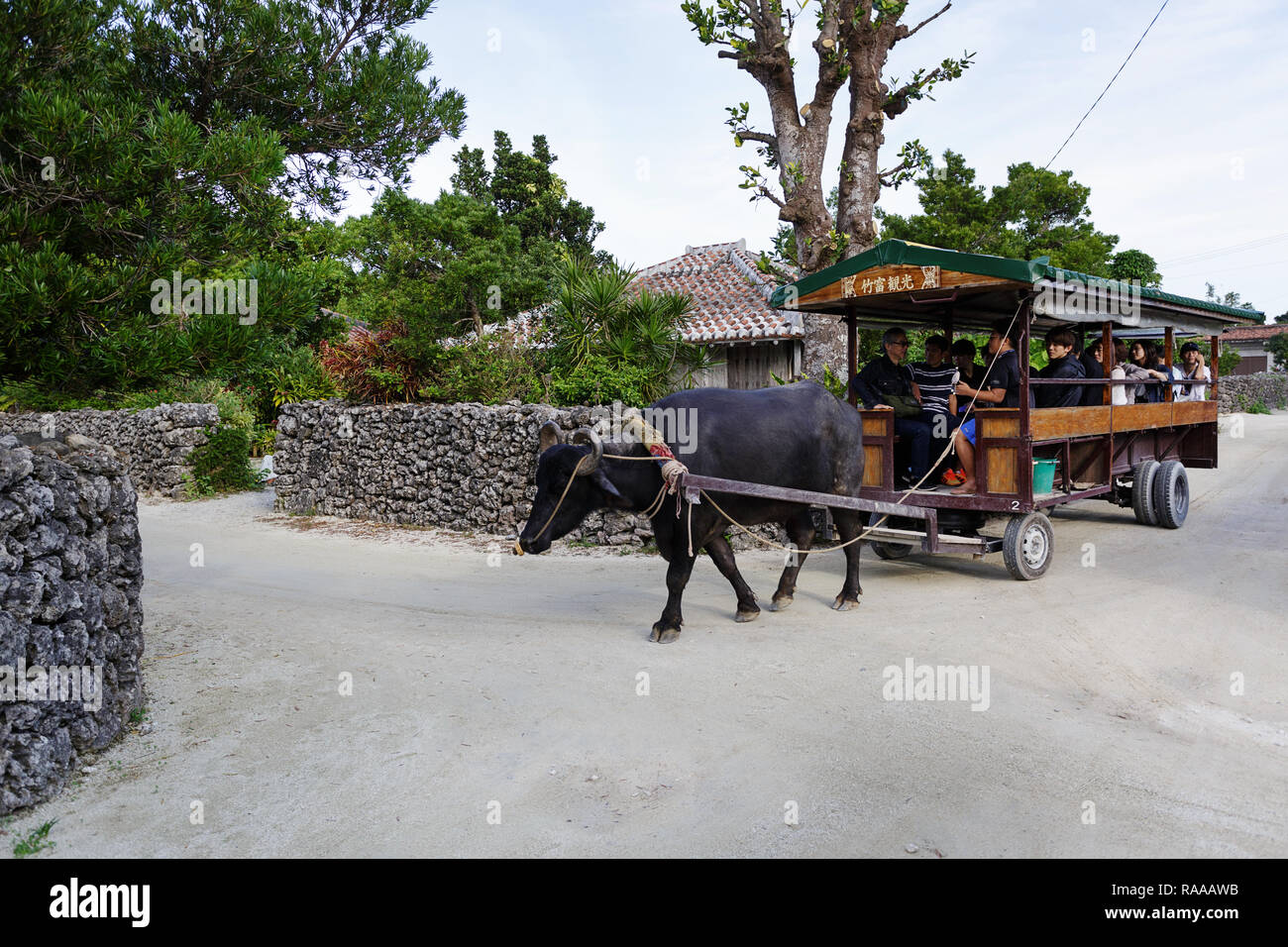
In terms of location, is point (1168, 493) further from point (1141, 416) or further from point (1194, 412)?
point (1194, 412)

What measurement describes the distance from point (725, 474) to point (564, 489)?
1186 millimetres

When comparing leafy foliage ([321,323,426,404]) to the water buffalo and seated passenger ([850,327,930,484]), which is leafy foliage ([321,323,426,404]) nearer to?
seated passenger ([850,327,930,484])

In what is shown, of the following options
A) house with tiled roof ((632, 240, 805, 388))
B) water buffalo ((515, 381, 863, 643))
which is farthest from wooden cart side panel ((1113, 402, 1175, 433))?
house with tiled roof ((632, 240, 805, 388))

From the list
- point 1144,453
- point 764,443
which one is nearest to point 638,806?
point 764,443

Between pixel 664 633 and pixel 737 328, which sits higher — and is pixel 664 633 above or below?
below

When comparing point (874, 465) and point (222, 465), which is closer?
point (874, 465)

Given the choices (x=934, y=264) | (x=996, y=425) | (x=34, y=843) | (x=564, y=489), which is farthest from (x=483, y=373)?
(x=34, y=843)

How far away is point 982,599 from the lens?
260 inches

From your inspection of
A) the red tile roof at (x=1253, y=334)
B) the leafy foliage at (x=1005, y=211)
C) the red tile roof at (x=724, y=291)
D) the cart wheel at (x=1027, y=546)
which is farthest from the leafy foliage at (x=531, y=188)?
the red tile roof at (x=1253, y=334)

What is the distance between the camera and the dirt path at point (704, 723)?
→ 127 inches

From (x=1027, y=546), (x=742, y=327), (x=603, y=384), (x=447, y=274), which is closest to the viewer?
(x=1027, y=546)

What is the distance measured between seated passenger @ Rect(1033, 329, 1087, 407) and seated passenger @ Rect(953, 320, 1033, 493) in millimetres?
665

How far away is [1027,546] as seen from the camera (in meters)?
7.08

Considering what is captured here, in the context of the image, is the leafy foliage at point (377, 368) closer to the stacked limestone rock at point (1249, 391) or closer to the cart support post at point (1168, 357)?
the cart support post at point (1168, 357)
